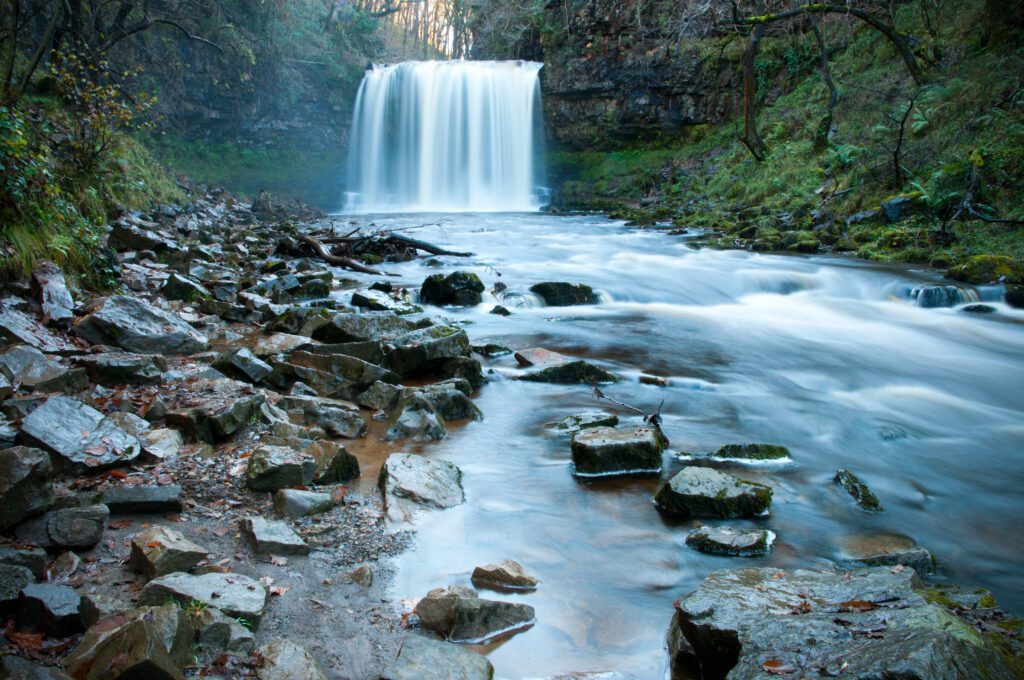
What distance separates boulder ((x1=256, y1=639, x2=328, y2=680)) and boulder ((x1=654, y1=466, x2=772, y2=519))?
219 cm

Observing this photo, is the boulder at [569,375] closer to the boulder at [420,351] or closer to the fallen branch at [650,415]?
the fallen branch at [650,415]

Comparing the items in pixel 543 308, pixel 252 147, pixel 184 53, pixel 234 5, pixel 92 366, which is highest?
pixel 234 5

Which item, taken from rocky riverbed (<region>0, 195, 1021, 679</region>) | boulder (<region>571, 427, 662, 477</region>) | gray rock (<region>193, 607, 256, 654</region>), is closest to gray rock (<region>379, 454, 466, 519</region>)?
rocky riverbed (<region>0, 195, 1021, 679</region>)

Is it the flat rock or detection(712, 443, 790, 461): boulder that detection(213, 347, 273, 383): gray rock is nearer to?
the flat rock

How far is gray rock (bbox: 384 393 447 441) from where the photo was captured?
4.66m

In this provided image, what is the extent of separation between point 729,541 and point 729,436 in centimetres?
193

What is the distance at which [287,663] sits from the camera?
218cm

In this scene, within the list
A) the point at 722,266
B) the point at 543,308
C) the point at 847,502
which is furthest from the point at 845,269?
the point at 847,502

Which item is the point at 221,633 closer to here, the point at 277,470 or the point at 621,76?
the point at 277,470

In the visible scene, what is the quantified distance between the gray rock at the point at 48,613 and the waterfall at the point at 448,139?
81.8ft

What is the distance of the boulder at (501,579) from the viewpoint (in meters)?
2.99

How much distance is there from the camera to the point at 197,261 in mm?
9609

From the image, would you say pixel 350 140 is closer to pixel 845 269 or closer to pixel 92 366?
pixel 845 269

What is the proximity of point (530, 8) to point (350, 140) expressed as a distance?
9.86 m
